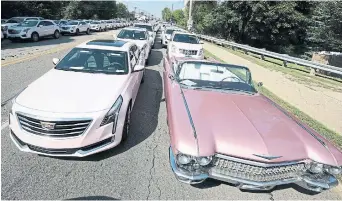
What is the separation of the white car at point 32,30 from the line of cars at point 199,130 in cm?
1483

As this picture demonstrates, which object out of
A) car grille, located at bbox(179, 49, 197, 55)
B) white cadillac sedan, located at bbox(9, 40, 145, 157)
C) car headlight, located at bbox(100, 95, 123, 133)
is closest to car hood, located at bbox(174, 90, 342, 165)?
car headlight, located at bbox(100, 95, 123, 133)

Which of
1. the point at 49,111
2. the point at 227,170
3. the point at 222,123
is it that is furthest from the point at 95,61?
the point at 227,170

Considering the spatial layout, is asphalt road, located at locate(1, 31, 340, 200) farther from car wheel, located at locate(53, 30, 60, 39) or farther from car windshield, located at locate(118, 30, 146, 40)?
car wheel, located at locate(53, 30, 60, 39)

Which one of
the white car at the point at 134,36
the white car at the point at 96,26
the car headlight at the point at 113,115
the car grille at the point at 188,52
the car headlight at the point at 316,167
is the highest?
the white car at the point at 96,26

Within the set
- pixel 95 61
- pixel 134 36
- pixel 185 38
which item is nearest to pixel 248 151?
pixel 95 61

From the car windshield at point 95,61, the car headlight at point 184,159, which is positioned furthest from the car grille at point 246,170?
the car windshield at point 95,61

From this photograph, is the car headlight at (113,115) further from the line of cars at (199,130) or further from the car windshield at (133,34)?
the car windshield at (133,34)

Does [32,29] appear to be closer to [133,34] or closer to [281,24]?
[133,34]

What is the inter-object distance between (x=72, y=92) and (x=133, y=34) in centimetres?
905

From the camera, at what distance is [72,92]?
401cm

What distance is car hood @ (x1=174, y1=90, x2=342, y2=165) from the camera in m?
2.96

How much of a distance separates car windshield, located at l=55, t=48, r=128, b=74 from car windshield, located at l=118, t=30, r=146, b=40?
270 inches

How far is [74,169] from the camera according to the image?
11.6 ft

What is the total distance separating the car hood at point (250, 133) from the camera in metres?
2.96
